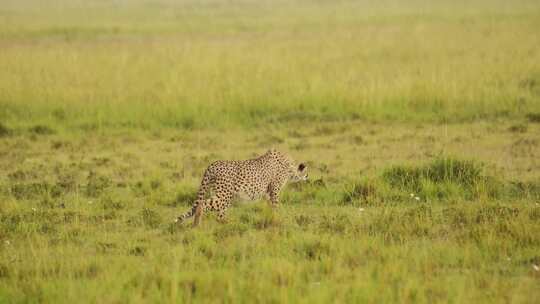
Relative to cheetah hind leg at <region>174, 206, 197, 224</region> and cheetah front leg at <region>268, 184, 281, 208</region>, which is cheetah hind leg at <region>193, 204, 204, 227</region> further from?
cheetah front leg at <region>268, 184, 281, 208</region>

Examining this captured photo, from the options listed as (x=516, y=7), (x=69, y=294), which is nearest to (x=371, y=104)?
(x=69, y=294)

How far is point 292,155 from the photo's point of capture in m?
10.6

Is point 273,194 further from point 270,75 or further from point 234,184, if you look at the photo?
point 270,75

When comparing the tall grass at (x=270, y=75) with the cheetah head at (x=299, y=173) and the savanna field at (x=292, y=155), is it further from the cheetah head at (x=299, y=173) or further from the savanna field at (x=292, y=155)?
the cheetah head at (x=299, y=173)

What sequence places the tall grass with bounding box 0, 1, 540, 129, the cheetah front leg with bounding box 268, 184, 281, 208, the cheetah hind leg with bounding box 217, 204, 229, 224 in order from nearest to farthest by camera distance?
the cheetah hind leg with bounding box 217, 204, 229, 224 < the cheetah front leg with bounding box 268, 184, 281, 208 < the tall grass with bounding box 0, 1, 540, 129

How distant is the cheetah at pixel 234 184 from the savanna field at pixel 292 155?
0.16 metres

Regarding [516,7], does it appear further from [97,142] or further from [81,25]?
[97,142]

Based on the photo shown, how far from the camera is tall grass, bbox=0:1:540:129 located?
12977 millimetres

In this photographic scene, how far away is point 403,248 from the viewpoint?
595 centimetres

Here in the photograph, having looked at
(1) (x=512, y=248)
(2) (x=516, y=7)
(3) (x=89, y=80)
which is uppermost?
(2) (x=516, y=7)

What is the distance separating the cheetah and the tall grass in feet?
17.2

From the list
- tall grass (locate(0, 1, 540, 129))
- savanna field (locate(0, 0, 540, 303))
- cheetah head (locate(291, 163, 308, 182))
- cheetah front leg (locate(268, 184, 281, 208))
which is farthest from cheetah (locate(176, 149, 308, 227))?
tall grass (locate(0, 1, 540, 129))

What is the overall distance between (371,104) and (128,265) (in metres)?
7.98

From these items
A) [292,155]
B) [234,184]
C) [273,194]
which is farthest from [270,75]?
[234,184]
